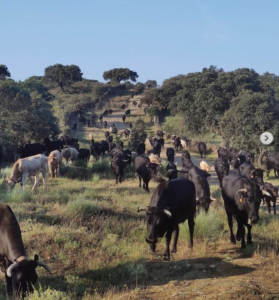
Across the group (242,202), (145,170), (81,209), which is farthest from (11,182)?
(242,202)

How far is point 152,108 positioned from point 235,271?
5342 cm

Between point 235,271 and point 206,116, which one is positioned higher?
point 206,116

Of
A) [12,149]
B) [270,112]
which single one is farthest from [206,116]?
[12,149]

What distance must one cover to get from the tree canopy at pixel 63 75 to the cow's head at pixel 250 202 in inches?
3306

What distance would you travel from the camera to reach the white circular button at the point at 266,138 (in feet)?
99.6

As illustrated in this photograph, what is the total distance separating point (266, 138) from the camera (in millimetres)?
30734

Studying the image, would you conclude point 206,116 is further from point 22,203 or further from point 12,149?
point 22,203

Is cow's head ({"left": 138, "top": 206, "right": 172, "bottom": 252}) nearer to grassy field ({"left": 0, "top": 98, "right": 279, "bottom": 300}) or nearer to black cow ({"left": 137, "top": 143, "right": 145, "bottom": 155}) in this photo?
grassy field ({"left": 0, "top": 98, "right": 279, "bottom": 300})

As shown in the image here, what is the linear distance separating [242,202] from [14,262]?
5512 millimetres

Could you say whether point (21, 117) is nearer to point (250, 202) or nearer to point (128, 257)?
point (128, 257)

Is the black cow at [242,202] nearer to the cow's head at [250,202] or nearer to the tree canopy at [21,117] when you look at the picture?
the cow's head at [250,202]

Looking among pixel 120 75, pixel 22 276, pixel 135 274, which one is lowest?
pixel 135 274

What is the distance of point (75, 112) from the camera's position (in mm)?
59000

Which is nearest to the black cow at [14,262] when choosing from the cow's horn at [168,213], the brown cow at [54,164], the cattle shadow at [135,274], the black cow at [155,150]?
the cattle shadow at [135,274]
